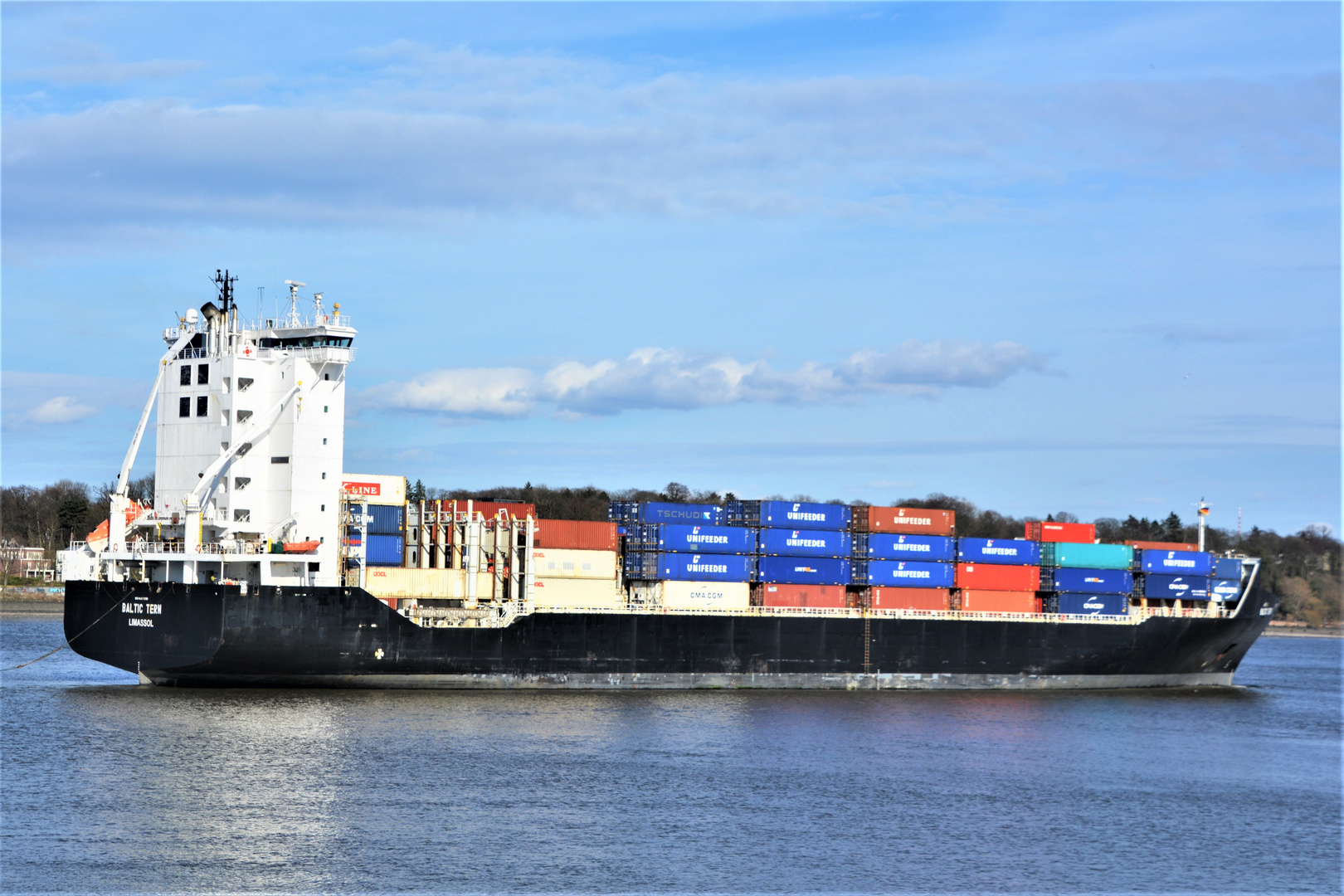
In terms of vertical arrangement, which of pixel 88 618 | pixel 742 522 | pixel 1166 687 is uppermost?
pixel 742 522

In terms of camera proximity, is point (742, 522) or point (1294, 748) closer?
point (1294, 748)

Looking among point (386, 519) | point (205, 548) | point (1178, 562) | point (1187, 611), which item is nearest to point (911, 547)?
point (1178, 562)

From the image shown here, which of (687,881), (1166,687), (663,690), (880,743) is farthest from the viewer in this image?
(1166,687)

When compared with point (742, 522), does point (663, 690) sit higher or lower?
lower

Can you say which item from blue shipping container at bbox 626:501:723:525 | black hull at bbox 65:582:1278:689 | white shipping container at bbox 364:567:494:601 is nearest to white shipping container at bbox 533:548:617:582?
black hull at bbox 65:582:1278:689

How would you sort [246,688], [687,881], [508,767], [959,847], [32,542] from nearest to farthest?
[687,881] < [959,847] < [508,767] < [246,688] < [32,542]

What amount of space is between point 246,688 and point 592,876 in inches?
961

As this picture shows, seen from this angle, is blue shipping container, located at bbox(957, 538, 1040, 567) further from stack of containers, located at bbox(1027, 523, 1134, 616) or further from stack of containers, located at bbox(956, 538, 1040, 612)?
stack of containers, located at bbox(1027, 523, 1134, 616)

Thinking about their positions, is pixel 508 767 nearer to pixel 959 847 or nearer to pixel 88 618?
pixel 959 847

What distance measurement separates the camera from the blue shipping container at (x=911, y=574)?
197 feet

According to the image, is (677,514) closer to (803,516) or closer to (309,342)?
(803,516)

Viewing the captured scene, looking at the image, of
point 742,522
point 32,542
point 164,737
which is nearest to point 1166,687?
point 742,522

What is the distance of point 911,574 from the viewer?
2384 inches

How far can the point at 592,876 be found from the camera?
2848 centimetres
